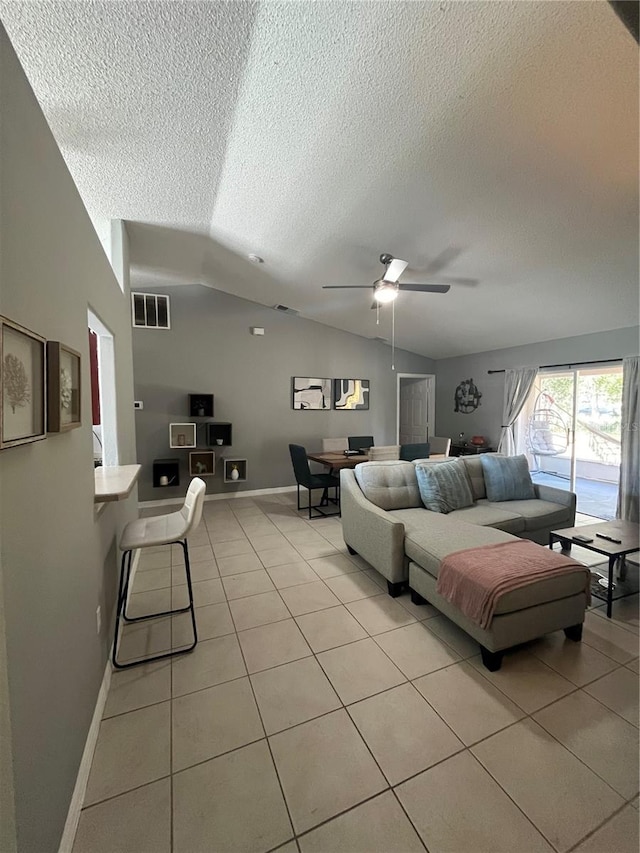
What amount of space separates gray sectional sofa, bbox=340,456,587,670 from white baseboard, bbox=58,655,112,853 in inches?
70.8

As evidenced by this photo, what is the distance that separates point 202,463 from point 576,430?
5.21m

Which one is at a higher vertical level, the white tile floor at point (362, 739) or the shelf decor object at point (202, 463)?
the shelf decor object at point (202, 463)

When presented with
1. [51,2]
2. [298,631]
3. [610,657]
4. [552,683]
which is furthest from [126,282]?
[610,657]

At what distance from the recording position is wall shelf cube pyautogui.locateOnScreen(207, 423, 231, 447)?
5.01 metres

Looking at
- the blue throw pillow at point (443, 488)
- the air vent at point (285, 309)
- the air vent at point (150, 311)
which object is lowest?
the blue throw pillow at point (443, 488)

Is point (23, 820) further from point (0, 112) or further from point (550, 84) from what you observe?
point (550, 84)

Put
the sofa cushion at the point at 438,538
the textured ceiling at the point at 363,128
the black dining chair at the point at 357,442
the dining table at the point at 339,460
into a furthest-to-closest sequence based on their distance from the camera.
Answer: the black dining chair at the point at 357,442, the dining table at the point at 339,460, the sofa cushion at the point at 438,538, the textured ceiling at the point at 363,128

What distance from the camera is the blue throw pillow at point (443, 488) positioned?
10.2ft

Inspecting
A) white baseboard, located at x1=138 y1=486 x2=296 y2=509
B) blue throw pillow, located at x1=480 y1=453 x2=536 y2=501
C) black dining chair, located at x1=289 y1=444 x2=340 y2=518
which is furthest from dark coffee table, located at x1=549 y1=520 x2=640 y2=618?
white baseboard, located at x1=138 y1=486 x2=296 y2=509

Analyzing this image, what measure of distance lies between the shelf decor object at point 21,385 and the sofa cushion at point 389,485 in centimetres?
251

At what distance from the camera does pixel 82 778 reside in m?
1.27

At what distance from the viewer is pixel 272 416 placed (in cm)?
550

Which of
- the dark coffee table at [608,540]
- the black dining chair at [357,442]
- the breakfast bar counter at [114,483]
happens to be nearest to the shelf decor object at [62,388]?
the breakfast bar counter at [114,483]

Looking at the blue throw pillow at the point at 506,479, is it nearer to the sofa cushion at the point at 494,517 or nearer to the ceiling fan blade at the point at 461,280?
the sofa cushion at the point at 494,517
